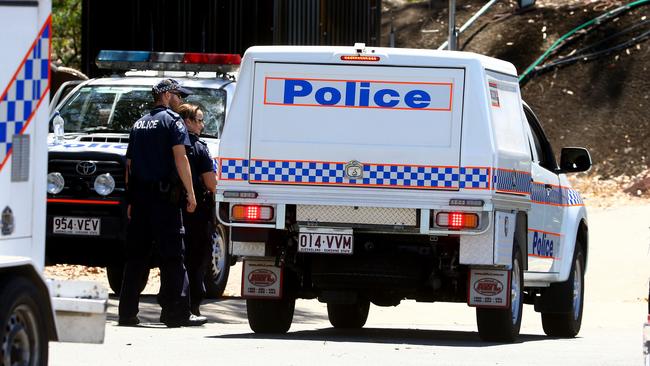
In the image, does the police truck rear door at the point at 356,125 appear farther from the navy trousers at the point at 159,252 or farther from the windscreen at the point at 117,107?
the windscreen at the point at 117,107

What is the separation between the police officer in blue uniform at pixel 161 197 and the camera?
505 inches

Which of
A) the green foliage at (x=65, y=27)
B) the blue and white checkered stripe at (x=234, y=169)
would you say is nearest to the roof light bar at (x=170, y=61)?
the blue and white checkered stripe at (x=234, y=169)

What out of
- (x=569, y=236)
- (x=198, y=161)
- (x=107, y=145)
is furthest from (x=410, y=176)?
(x=107, y=145)

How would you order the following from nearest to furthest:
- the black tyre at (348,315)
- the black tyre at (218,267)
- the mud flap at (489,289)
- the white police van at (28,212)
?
the white police van at (28,212)
the mud flap at (489,289)
the black tyre at (348,315)
the black tyre at (218,267)

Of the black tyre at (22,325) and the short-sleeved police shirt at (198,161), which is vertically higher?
the short-sleeved police shirt at (198,161)

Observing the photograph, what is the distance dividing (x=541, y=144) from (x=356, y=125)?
8.87 ft

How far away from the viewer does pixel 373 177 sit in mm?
12688

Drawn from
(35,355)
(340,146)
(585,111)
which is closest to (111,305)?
(340,146)

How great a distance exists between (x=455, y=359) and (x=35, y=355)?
405cm

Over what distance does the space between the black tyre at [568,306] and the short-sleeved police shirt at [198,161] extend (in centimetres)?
318

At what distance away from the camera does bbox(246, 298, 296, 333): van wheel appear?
13.3 meters

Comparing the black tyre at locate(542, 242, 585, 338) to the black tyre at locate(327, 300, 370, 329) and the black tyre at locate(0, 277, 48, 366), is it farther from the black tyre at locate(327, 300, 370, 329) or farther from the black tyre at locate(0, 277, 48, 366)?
the black tyre at locate(0, 277, 48, 366)

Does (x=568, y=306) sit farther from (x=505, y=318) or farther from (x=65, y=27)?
(x=65, y=27)

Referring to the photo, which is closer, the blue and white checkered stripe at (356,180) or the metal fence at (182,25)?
the blue and white checkered stripe at (356,180)
